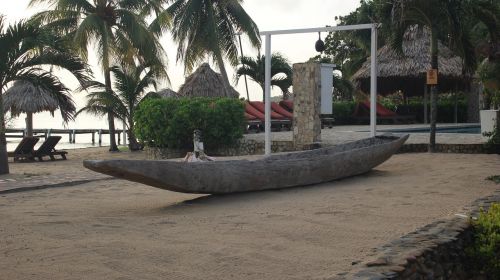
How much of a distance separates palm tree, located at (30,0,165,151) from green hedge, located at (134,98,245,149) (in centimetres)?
463

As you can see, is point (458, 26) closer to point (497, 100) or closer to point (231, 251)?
point (497, 100)

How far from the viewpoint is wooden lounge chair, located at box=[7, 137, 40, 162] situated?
618 inches

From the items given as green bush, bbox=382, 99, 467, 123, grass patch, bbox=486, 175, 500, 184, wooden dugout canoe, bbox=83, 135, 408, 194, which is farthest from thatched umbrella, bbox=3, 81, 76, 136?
grass patch, bbox=486, 175, 500, 184

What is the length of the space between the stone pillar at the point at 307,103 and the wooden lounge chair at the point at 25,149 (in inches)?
262

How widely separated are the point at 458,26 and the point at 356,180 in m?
4.21

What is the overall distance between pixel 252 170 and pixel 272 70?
18.8 meters

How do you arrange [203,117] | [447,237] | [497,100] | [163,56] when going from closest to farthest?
[447,237]
[497,100]
[203,117]
[163,56]

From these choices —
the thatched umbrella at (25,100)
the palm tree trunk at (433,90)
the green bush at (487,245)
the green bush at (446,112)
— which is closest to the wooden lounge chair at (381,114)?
the green bush at (446,112)

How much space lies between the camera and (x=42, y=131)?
Result: 108 ft

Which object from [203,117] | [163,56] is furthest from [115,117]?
[203,117]

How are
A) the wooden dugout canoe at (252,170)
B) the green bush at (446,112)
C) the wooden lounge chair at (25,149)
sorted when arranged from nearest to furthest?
the wooden dugout canoe at (252,170) → the wooden lounge chair at (25,149) → the green bush at (446,112)

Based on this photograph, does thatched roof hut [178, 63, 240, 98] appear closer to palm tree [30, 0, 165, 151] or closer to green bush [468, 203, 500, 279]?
Result: palm tree [30, 0, 165, 151]

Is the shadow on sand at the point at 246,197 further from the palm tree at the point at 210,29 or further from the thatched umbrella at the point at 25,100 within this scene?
the thatched umbrella at the point at 25,100

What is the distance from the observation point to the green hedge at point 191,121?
1475 cm
